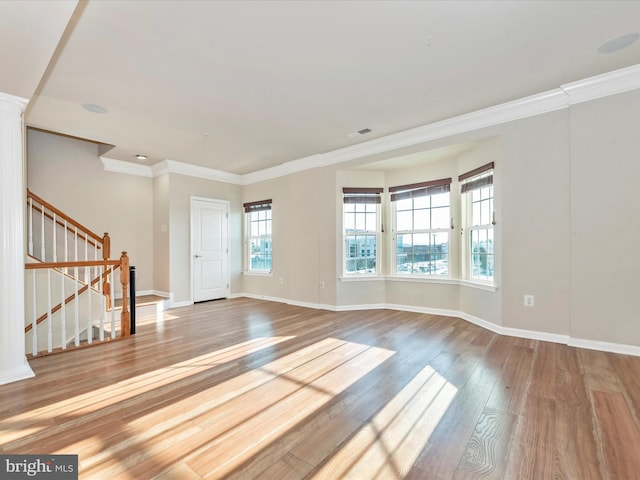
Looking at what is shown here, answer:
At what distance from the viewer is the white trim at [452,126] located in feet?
9.83

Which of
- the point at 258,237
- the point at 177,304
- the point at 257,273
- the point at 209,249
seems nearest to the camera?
the point at 177,304

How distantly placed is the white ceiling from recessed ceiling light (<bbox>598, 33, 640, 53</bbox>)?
0.06 metres

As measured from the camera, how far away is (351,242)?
5.27 metres

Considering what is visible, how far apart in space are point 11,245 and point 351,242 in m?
4.18

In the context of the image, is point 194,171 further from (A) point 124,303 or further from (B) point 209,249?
(A) point 124,303

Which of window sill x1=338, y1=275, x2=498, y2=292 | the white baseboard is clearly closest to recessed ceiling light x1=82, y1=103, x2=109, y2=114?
window sill x1=338, y1=275, x2=498, y2=292

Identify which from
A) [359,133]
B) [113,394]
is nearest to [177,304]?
[113,394]

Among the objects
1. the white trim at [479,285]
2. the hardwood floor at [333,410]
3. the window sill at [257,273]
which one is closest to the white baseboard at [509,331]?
the hardwood floor at [333,410]

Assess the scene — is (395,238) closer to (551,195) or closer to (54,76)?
(551,195)

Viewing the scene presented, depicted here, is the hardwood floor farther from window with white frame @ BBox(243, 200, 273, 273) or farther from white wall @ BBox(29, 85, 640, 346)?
window with white frame @ BBox(243, 200, 273, 273)

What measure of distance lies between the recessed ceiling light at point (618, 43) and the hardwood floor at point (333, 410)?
2.74m

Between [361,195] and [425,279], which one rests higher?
[361,195]

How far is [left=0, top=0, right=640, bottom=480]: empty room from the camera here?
1.74m

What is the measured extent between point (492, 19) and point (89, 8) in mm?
2830
